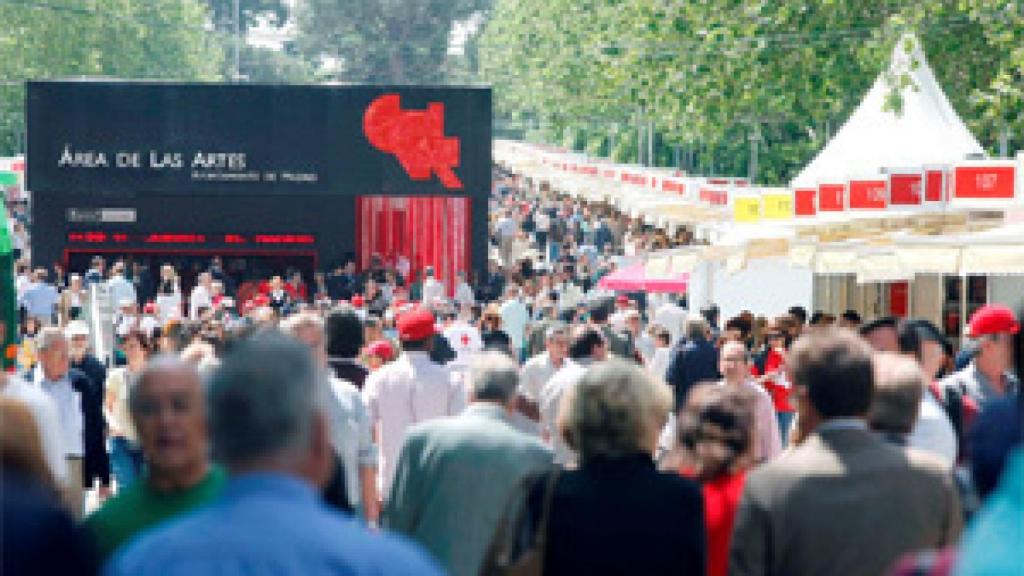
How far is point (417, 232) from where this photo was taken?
4188 centimetres

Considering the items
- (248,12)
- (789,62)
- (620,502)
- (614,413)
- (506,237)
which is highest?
(248,12)

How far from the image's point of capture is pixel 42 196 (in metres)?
40.0

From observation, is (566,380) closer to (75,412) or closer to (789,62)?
(75,412)

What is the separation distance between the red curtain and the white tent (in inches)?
477

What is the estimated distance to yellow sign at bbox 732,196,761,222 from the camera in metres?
31.4

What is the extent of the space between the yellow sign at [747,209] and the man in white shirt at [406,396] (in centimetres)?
2034

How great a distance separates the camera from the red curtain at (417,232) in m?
41.3

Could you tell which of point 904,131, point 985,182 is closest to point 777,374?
point 985,182

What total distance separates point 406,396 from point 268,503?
6.92 m

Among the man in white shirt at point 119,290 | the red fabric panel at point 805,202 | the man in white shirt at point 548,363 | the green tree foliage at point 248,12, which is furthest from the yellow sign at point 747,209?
the green tree foliage at point 248,12

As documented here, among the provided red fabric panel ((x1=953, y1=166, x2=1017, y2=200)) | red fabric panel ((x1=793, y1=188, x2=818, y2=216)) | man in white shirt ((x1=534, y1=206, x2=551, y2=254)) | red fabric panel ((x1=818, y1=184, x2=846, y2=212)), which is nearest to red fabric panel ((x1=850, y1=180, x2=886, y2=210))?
red fabric panel ((x1=818, y1=184, x2=846, y2=212))

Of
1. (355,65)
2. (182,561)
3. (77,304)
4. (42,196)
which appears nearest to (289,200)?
(42,196)

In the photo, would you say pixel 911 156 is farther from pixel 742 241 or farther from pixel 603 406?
pixel 603 406

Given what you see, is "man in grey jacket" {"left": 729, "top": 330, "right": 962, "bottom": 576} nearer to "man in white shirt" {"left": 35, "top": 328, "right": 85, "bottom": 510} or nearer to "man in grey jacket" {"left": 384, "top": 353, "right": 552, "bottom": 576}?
"man in grey jacket" {"left": 384, "top": 353, "right": 552, "bottom": 576}
